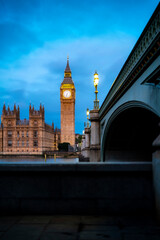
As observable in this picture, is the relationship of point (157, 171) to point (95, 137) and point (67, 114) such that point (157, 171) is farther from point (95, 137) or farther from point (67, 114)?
point (67, 114)

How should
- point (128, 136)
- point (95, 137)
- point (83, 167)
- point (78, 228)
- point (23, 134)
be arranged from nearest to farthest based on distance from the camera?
point (78, 228) → point (83, 167) → point (128, 136) → point (95, 137) → point (23, 134)

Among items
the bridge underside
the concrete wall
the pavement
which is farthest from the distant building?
the pavement

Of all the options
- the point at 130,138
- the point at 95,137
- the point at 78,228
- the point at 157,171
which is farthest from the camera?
the point at 95,137

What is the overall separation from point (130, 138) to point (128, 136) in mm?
380

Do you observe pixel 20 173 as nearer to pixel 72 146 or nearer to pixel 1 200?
pixel 1 200

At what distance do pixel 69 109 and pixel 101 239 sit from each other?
11934 centimetres

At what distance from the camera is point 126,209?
4.18m

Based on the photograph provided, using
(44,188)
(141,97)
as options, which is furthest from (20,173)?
(141,97)

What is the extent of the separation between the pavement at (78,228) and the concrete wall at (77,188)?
0.18 metres

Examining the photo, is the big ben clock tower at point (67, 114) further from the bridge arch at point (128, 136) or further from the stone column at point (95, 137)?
the stone column at point (95, 137)

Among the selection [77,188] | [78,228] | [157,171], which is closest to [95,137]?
[77,188]

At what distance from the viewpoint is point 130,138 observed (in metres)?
18.0

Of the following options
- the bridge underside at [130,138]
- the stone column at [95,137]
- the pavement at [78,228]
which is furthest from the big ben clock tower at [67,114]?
the pavement at [78,228]

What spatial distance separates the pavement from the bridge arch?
8230mm
